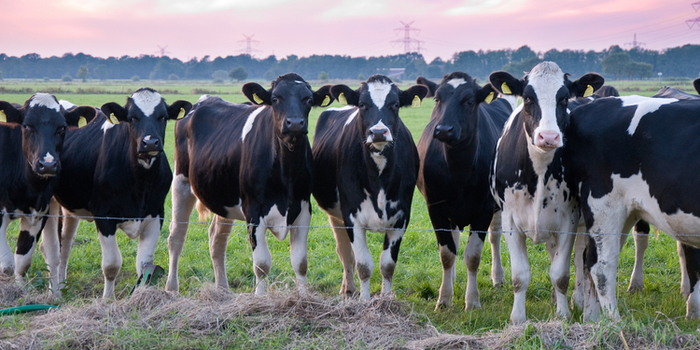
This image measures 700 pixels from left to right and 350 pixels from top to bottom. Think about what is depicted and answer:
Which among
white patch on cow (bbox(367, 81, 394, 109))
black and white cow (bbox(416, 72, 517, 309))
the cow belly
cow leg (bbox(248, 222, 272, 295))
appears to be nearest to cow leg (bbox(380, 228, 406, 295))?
black and white cow (bbox(416, 72, 517, 309))

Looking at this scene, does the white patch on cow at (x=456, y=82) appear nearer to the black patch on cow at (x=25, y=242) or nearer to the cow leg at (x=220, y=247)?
the cow leg at (x=220, y=247)

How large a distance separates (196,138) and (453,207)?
3.27 metres

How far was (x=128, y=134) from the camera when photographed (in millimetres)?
6852

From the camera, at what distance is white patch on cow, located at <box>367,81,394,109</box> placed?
6.07 meters

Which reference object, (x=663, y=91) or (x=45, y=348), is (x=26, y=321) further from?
(x=663, y=91)

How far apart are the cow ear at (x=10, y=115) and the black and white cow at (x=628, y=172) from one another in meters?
5.60

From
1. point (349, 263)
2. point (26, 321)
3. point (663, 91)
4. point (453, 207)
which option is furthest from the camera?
point (663, 91)

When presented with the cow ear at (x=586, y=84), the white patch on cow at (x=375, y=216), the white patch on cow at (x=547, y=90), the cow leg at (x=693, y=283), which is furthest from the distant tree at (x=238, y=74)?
the cow leg at (x=693, y=283)

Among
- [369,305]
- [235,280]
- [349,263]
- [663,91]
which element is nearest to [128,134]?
[235,280]

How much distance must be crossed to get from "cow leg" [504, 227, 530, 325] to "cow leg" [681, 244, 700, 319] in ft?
5.40

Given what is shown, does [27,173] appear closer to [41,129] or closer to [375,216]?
[41,129]

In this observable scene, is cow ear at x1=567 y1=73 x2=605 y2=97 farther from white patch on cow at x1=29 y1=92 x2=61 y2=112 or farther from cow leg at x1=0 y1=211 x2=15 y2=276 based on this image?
cow leg at x1=0 y1=211 x2=15 y2=276

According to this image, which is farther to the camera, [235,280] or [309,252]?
[309,252]

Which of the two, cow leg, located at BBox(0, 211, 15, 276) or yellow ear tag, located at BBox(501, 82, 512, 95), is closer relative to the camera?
yellow ear tag, located at BBox(501, 82, 512, 95)
